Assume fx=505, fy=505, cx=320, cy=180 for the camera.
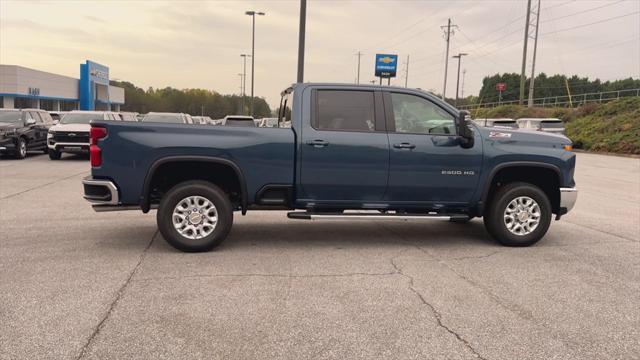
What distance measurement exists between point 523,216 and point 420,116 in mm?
1851

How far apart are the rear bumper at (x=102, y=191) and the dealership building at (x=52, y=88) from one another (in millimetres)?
57633

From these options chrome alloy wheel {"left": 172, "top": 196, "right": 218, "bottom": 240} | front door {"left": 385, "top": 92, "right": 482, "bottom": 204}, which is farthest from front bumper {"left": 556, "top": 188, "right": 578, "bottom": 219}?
chrome alloy wheel {"left": 172, "top": 196, "right": 218, "bottom": 240}

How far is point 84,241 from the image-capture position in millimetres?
6301

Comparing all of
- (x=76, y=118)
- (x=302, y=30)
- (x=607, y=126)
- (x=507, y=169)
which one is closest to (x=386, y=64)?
(x=607, y=126)

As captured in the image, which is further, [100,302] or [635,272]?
[635,272]

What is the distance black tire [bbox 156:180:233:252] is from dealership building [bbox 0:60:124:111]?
58089 mm

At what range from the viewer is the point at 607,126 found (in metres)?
31.7

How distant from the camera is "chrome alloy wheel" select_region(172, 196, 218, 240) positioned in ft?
19.0

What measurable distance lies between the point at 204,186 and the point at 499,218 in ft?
12.0

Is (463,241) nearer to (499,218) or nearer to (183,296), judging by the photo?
(499,218)

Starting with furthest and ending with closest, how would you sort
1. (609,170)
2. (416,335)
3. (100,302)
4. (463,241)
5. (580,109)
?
(580,109), (609,170), (463,241), (100,302), (416,335)

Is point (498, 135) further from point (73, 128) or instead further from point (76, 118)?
point (76, 118)

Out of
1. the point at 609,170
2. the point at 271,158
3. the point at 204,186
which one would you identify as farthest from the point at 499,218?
the point at 609,170

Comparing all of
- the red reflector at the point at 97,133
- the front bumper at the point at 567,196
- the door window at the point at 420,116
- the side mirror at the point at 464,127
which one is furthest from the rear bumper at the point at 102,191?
the front bumper at the point at 567,196
